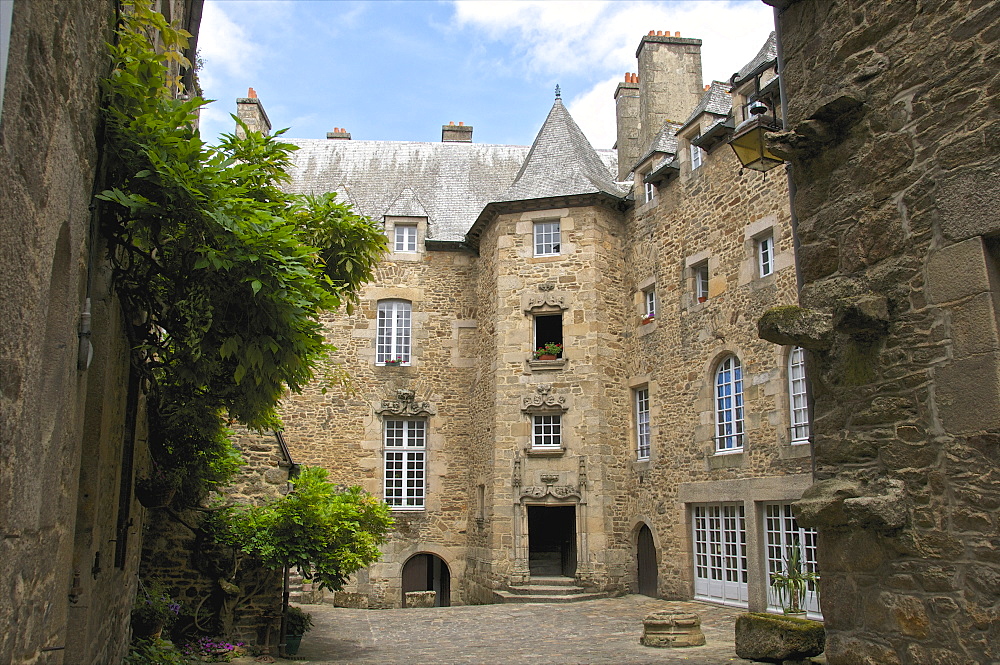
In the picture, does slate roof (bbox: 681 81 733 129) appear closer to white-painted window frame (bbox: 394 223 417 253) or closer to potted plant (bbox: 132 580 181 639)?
white-painted window frame (bbox: 394 223 417 253)

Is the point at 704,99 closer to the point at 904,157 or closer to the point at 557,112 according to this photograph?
the point at 557,112

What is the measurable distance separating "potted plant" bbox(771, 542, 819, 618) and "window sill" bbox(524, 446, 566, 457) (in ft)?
16.3

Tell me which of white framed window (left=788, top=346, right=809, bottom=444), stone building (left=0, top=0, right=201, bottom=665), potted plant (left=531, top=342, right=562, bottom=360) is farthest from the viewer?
potted plant (left=531, top=342, right=562, bottom=360)

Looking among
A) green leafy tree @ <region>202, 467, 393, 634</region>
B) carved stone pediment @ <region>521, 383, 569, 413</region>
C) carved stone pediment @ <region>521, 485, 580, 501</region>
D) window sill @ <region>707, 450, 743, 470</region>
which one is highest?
carved stone pediment @ <region>521, 383, 569, 413</region>

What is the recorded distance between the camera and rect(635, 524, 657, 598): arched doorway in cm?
1509

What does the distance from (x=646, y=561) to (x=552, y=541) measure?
284 cm

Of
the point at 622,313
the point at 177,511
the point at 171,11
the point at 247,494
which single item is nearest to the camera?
the point at 171,11

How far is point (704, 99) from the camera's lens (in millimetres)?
14773

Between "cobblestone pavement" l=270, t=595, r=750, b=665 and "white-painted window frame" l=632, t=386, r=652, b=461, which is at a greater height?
"white-painted window frame" l=632, t=386, r=652, b=461

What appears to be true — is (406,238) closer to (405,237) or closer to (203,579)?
(405,237)

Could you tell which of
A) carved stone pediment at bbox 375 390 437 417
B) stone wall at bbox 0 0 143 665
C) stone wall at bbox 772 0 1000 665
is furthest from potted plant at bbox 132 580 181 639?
carved stone pediment at bbox 375 390 437 417

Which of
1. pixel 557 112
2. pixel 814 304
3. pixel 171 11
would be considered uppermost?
pixel 557 112

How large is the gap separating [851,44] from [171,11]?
6519 mm

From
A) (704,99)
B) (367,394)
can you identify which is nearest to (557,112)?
(704,99)
